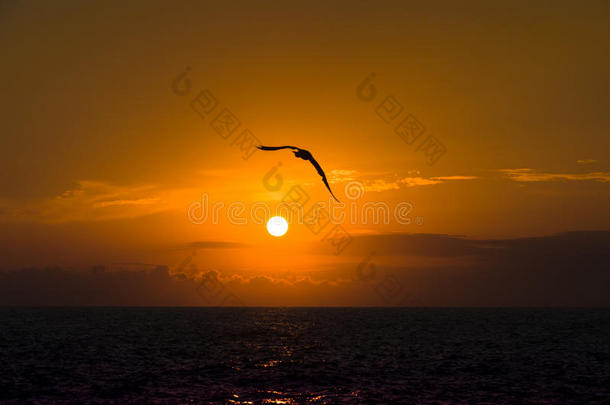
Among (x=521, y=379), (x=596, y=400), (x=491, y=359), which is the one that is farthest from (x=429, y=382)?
(x=491, y=359)

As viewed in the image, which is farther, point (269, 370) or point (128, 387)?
point (269, 370)

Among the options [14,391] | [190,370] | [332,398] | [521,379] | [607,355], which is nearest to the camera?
[332,398]

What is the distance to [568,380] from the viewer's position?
127ft

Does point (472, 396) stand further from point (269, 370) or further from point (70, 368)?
point (70, 368)

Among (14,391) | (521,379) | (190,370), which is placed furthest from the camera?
(190,370)

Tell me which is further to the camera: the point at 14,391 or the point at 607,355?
the point at 607,355

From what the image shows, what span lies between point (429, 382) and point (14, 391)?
92.7 feet

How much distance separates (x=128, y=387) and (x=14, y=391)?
23.7 ft

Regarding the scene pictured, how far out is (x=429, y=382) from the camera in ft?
120

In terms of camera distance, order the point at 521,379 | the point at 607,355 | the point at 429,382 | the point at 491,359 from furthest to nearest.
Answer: the point at 607,355
the point at 491,359
the point at 521,379
the point at 429,382

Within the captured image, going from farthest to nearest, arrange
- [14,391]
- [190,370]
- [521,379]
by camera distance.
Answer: [190,370] → [521,379] → [14,391]

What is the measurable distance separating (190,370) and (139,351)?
1892 centimetres

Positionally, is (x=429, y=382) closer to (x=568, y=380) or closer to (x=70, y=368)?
(x=568, y=380)

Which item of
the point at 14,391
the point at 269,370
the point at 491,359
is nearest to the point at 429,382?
the point at 269,370
